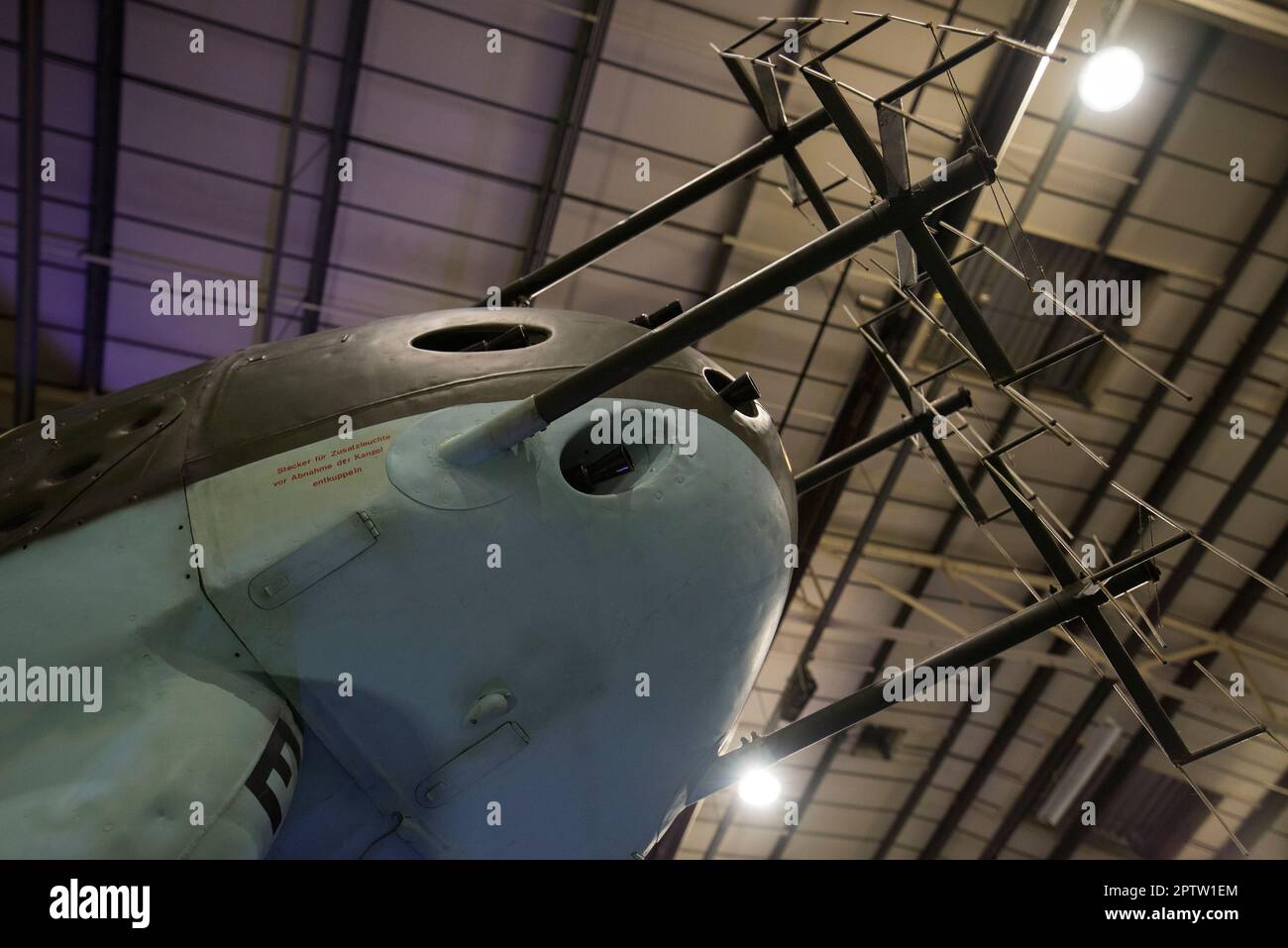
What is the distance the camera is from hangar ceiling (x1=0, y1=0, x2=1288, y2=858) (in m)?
16.8

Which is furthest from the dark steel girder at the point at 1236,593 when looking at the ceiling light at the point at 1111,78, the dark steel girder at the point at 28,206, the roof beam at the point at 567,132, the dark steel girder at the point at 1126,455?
the dark steel girder at the point at 28,206

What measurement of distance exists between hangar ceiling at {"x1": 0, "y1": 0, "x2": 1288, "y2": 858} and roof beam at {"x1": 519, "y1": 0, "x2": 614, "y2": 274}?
0.06 m

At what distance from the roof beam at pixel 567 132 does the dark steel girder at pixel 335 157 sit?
363 cm

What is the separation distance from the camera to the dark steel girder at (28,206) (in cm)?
1534

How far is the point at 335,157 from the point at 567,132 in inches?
167

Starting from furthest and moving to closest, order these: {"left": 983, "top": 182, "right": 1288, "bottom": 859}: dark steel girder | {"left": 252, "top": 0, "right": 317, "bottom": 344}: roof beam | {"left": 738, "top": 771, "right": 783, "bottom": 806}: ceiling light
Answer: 1. {"left": 738, "top": 771, "right": 783, "bottom": 806}: ceiling light
2. {"left": 983, "top": 182, "right": 1288, "bottom": 859}: dark steel girder
3. {"left": 252, "top": 0, "right": 317, "bottom": 344}: roof beam

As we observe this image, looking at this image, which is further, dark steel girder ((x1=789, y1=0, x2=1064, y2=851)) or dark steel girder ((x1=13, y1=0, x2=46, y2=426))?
dark steel girder ((x1=789, y1=0, x2=1064, y2=851))

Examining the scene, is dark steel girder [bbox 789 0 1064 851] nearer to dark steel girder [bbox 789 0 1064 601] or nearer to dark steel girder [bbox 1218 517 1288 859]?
dark steel girder [bbox 789 0 1064 601]

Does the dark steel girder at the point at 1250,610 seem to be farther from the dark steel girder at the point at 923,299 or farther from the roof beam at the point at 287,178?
the roof beam at the point at 287,178

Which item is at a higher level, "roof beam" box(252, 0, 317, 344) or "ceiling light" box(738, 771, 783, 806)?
"roof beam" box(252, 0, 317, 344)

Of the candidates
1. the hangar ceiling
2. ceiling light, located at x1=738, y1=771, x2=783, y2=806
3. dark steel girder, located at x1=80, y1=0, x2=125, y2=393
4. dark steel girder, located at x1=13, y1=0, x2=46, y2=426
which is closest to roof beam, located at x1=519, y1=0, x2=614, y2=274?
the hangar ceiling

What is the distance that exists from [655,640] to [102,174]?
16713mm
